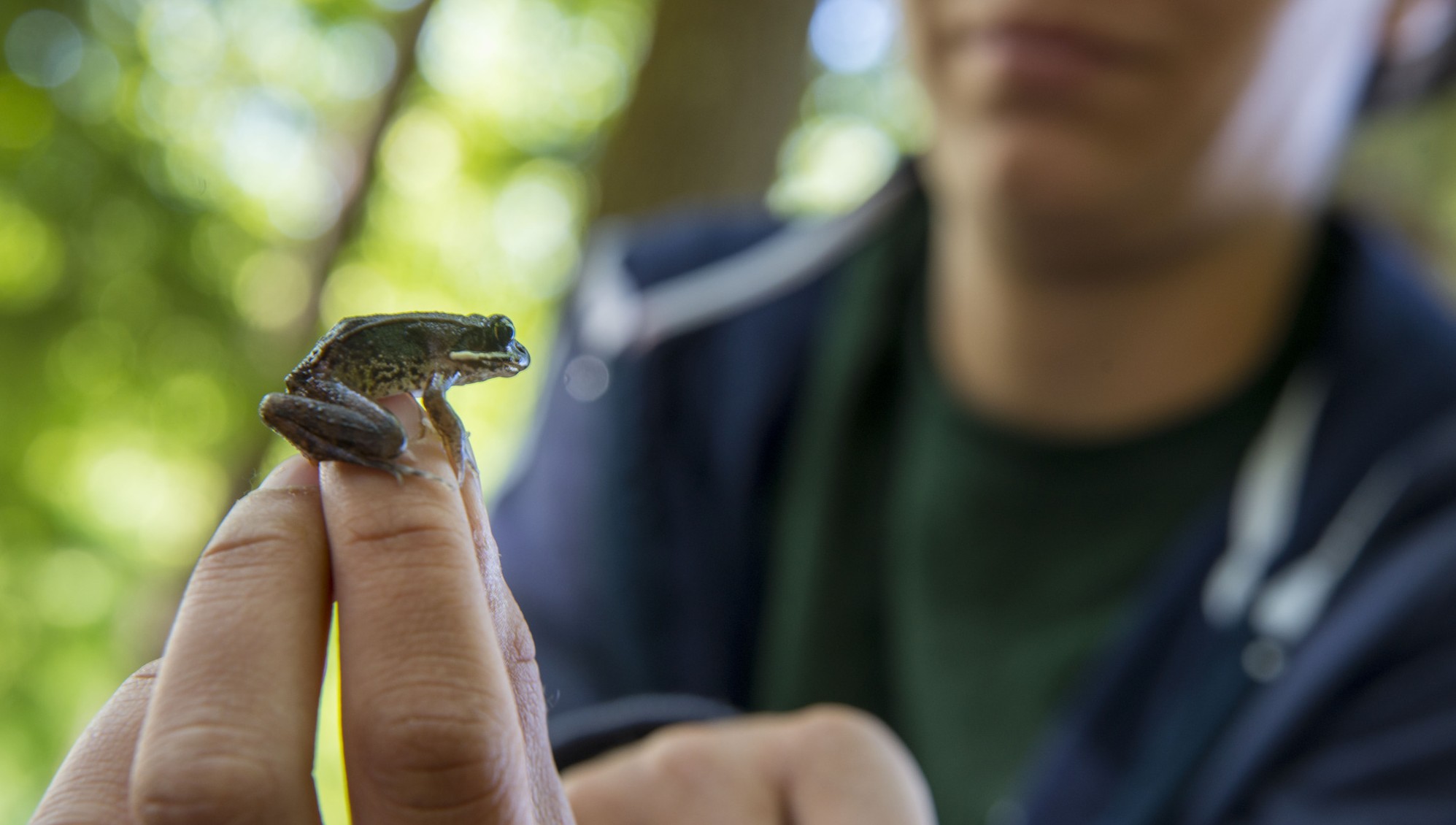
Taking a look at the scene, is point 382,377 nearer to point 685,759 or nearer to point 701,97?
point 685,759

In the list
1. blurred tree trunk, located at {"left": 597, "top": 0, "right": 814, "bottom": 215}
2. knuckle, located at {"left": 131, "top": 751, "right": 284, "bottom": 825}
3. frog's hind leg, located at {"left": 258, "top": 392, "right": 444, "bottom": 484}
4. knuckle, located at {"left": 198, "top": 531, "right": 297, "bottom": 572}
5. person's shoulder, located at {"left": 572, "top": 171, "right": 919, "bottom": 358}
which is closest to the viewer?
knuckle, located at {"left": 131, "top": 751, "right": 284, "bottom": 825}

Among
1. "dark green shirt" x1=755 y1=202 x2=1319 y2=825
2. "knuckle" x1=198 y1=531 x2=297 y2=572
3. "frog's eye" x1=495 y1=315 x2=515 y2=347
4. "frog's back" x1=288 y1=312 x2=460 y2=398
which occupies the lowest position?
"dark green shirt" x1=755 y1=202 x2=1319 y2=825

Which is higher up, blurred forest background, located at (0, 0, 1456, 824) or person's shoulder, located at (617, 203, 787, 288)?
blurred forest background, located at (0, 0, 1456, 824)

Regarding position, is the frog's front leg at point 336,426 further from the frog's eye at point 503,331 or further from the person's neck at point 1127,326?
the person's neck at point 1127,326

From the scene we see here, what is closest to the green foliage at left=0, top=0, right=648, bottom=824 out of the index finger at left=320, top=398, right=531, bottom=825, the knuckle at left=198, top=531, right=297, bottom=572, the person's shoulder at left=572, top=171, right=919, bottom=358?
the knuckle at left=198, top=531, right=297, bottom=572

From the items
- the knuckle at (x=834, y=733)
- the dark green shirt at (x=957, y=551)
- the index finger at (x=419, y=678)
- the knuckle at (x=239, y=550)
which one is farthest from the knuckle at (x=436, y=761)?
the dark green shirt at (x=957, y=551)

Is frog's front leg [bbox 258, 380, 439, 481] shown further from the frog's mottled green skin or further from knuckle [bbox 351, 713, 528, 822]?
knuckle [bbox 351, 713, 528, 822]

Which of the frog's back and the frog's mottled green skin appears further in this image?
the frog's back

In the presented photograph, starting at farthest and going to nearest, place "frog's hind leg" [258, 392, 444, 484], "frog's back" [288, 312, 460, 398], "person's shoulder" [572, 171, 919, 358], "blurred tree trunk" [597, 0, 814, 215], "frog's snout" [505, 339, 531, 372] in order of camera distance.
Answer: "blurred tree trunk" [597, 0, 814, 215], "person's shoulder" [572, 171, 919, 358], "frog's snout" [505, 339, 531, 372], "frog's back" [288, 312, 460, 398], "frog's hind leg" [258, 392, 444, 484]
